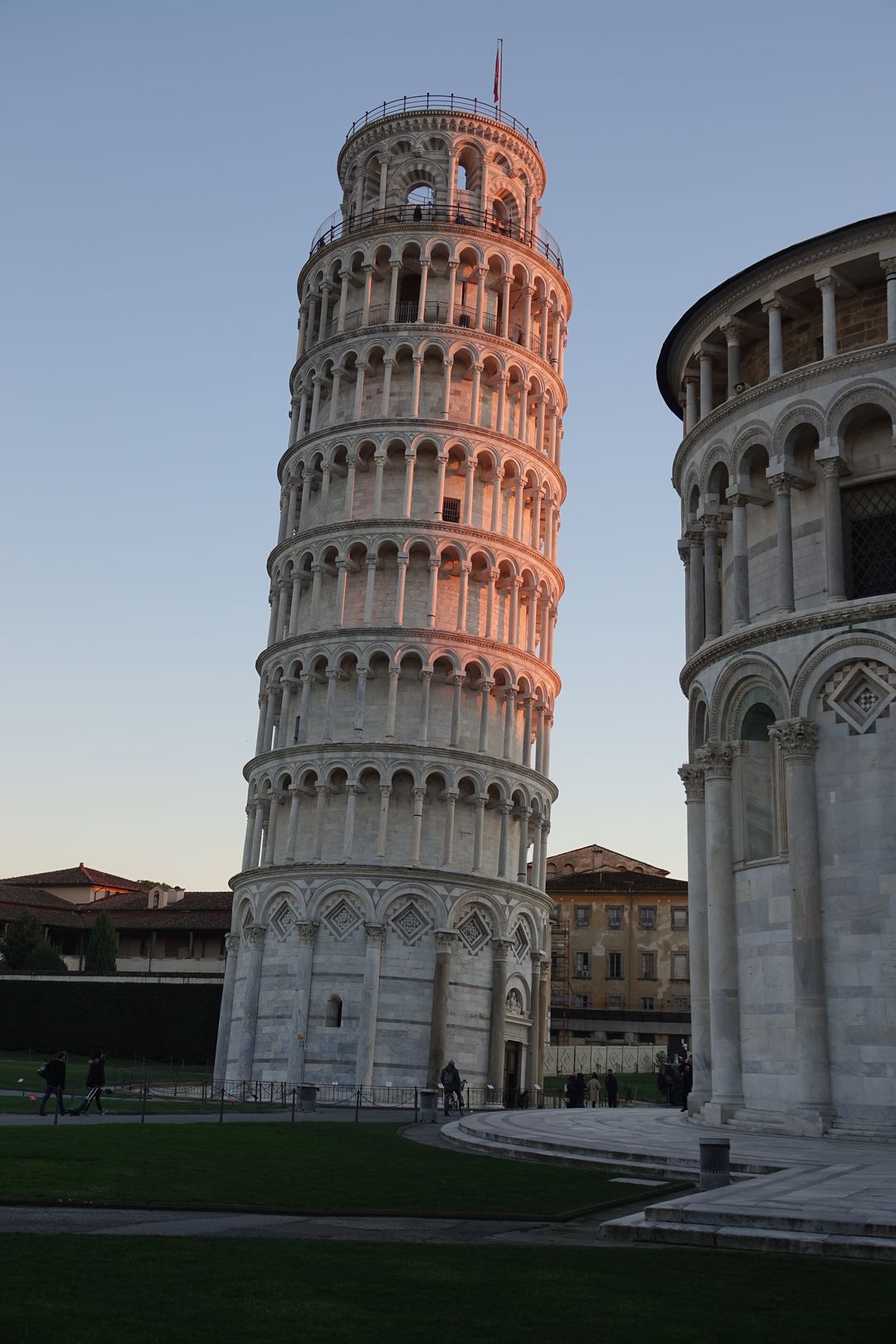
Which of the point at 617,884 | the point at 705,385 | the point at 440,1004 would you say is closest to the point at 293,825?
the point at 440,1004

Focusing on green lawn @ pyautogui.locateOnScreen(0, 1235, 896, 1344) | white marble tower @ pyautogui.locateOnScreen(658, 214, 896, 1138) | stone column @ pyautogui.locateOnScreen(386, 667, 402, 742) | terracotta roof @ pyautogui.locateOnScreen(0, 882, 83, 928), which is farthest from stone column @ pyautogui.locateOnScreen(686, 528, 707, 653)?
terracotta roof @ pyautogui.locateOnScreen(0, 882, 83, 928)

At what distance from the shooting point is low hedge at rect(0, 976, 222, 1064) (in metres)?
69.5

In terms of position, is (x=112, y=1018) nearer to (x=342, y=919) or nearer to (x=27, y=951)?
(x=27, y=951)

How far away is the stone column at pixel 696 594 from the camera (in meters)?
32.8

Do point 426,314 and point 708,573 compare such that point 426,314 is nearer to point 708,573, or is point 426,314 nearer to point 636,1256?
point 708,573

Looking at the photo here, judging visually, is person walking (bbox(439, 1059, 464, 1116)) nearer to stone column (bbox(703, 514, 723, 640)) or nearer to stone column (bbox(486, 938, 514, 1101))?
stone column (bbox(486, 938, 514, 1101))

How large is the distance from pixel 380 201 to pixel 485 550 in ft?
64.7

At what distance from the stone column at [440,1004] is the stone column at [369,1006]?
2225 mm

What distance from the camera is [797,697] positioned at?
1115 inches

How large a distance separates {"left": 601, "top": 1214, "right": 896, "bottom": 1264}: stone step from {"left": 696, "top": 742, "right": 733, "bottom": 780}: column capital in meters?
16.6

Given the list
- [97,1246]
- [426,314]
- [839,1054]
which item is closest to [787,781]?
[839,1054]

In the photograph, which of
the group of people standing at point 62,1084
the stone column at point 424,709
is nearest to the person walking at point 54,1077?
the group of people standing at point 62,1084

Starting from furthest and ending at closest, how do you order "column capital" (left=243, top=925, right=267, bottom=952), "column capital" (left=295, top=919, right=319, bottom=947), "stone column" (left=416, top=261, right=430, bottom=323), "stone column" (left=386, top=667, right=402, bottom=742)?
"stone column" (left=416, top=261, right=430, bottom=323) < "stone column" (left=386, top=667, right=402, bottom=742) < "column capital" (left=243, top=925, right=267, bottom=952) < "column capital" (left=295, top=919, right=319, bottom=947)

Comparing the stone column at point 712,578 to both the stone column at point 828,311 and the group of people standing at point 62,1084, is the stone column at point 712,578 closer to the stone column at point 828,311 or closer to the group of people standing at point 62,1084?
the stone column at point 828,311
